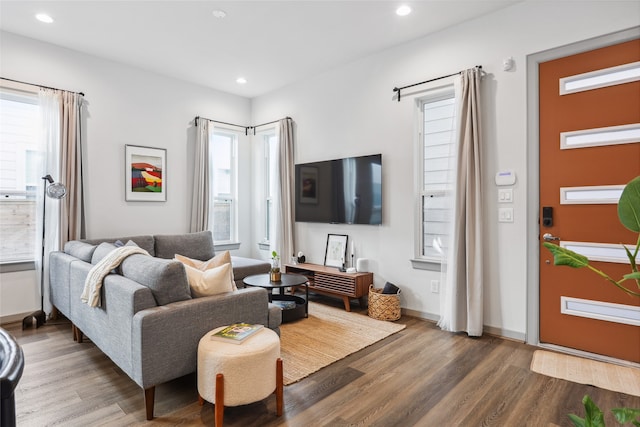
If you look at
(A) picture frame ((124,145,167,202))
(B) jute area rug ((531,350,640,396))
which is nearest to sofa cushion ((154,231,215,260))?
(A) picture frame ((124,145,167,202))

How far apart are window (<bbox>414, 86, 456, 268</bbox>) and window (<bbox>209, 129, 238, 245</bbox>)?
3152 millimetres

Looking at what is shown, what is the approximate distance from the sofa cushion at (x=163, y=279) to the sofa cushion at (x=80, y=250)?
1.13 m

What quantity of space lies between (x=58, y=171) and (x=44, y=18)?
1.53 m

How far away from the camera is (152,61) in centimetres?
447

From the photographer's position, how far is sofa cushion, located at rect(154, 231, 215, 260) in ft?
14.8

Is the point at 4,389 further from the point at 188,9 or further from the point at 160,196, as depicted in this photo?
the point at 160,196

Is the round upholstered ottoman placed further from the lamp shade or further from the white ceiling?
the white ceiling

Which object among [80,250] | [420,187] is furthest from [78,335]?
Answer: [420,187]

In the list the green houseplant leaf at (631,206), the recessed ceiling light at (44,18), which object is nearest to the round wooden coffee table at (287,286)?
the green houseplant leaf at (631,206)

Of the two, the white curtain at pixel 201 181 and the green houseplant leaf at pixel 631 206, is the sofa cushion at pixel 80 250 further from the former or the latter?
the green houseplant leaf at pixel 631 206

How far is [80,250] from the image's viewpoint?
131 inches

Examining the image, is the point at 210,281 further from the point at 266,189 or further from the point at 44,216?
the point at 266,189

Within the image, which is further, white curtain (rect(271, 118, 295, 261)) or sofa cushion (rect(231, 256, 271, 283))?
white curtain (rect(271, 118, 295, 261))

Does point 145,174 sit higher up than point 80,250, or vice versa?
point 145,174
